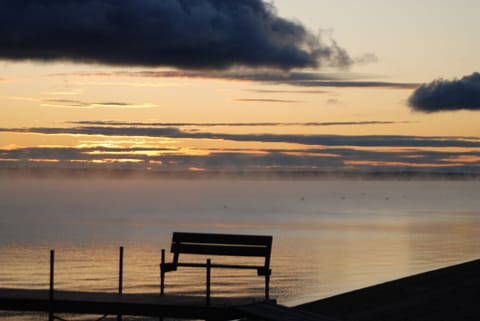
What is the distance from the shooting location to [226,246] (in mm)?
16922

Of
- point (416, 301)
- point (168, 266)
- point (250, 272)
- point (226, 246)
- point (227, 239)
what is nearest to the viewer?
point (227, 239)

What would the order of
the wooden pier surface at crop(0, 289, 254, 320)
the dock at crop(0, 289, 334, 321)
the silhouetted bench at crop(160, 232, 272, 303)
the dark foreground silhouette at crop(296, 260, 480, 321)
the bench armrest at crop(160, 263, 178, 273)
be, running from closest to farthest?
the dock at crop(0, 289, 334, 321), the wooden pier surface at crop(0, 289, 254, 320), the silhouetted bench at crop(160, 232, 272, 303), the bench armrest at crop(160, 263, 178, 273), the dark foreground silhouette at crop(296, 260, 480, 321)

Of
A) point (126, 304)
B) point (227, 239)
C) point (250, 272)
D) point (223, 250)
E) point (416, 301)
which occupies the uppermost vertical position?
point (227, 239)

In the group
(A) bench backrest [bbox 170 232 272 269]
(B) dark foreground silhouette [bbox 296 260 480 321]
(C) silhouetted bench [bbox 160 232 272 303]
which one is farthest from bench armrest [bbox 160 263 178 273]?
(B) dark foreground silhouette [bbox 296 260 480 321]

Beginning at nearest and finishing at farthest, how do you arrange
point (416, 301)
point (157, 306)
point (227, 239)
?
point (157, 306) < point (227, 239) < point (416, 301)

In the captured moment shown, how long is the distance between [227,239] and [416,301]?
5823mm

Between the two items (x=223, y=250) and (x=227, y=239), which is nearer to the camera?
(x=227, y=239)

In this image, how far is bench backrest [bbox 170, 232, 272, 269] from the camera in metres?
16.5

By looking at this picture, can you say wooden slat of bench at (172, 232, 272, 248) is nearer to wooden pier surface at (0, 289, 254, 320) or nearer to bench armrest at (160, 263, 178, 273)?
bench armrest at (160, 263, 178, 273)

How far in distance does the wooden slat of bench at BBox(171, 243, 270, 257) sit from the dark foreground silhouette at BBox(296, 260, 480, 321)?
134 inches

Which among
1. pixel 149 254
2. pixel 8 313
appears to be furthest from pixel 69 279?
pixel 149 254

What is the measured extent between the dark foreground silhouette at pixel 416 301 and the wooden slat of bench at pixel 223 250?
3.41m

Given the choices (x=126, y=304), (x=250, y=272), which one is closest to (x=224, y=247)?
(x=126, y=304)

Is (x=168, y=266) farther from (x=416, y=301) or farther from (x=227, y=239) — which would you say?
(x=416, y=301)
